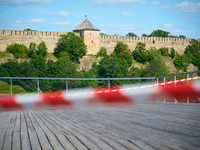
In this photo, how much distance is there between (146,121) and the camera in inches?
177

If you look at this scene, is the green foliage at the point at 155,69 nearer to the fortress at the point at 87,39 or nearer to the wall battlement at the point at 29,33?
the fortress at the point at 87,39

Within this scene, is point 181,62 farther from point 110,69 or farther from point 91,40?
point 91,40

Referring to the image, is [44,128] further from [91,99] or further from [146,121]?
[91,99]

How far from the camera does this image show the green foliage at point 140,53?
173ft

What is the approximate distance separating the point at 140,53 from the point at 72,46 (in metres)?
14.2

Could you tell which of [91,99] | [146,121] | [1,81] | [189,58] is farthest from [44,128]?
→ [189,58]

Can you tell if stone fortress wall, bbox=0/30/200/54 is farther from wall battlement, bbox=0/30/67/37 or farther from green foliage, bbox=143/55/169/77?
green foliage, bbox=143/55/169/77

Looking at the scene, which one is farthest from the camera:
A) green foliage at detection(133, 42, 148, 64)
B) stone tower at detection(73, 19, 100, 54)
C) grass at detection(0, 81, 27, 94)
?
green foliage at detection(133, 42, 148, 64)

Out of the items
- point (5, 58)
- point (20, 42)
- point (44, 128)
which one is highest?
point (20, 42)

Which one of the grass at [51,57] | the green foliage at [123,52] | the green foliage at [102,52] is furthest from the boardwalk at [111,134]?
the green foliage at [123,52]

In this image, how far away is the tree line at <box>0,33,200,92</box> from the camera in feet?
127

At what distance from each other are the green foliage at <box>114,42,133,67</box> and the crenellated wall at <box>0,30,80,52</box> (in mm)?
10856

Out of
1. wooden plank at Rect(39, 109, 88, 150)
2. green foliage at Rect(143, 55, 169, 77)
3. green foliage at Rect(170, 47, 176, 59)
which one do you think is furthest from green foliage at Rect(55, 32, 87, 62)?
wooden plank at Rect(39, 109, 88, 150)

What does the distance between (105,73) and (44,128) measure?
41145mm
